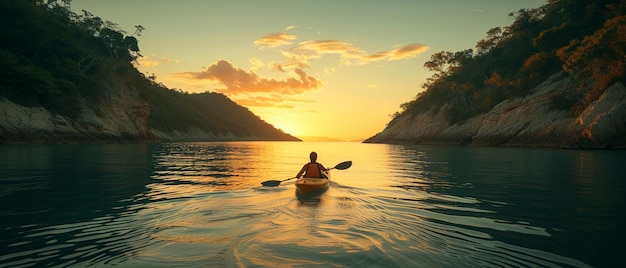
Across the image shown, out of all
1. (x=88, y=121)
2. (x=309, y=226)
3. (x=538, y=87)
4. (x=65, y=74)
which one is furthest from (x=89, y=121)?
(x=538, y=87)

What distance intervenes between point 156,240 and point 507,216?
7577mm

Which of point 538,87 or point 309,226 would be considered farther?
point 538,87

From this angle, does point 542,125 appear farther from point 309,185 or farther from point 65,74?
point 65,74

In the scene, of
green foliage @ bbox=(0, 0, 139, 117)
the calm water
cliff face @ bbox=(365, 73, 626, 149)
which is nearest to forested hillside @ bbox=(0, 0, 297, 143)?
green foliage @ bbox=(0, 0, 139, 117)

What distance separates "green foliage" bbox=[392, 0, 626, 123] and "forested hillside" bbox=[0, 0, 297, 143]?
215 ft

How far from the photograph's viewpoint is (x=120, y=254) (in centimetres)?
512

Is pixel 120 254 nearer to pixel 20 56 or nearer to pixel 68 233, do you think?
pixel 68 233

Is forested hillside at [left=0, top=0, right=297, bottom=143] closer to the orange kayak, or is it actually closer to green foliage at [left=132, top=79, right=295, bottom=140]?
green foliage at [left=132, top=79, right=295, bottom=140]

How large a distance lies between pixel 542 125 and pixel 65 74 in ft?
237

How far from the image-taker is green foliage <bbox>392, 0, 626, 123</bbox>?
118ft

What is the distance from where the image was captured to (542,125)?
43312 millimetres

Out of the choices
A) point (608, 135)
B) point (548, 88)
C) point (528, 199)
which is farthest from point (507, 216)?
point (548, 88)

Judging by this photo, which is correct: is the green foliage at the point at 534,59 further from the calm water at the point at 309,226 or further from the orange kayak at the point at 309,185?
the orange kayak at the point at 309,185

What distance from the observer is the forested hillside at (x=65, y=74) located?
148 ft
